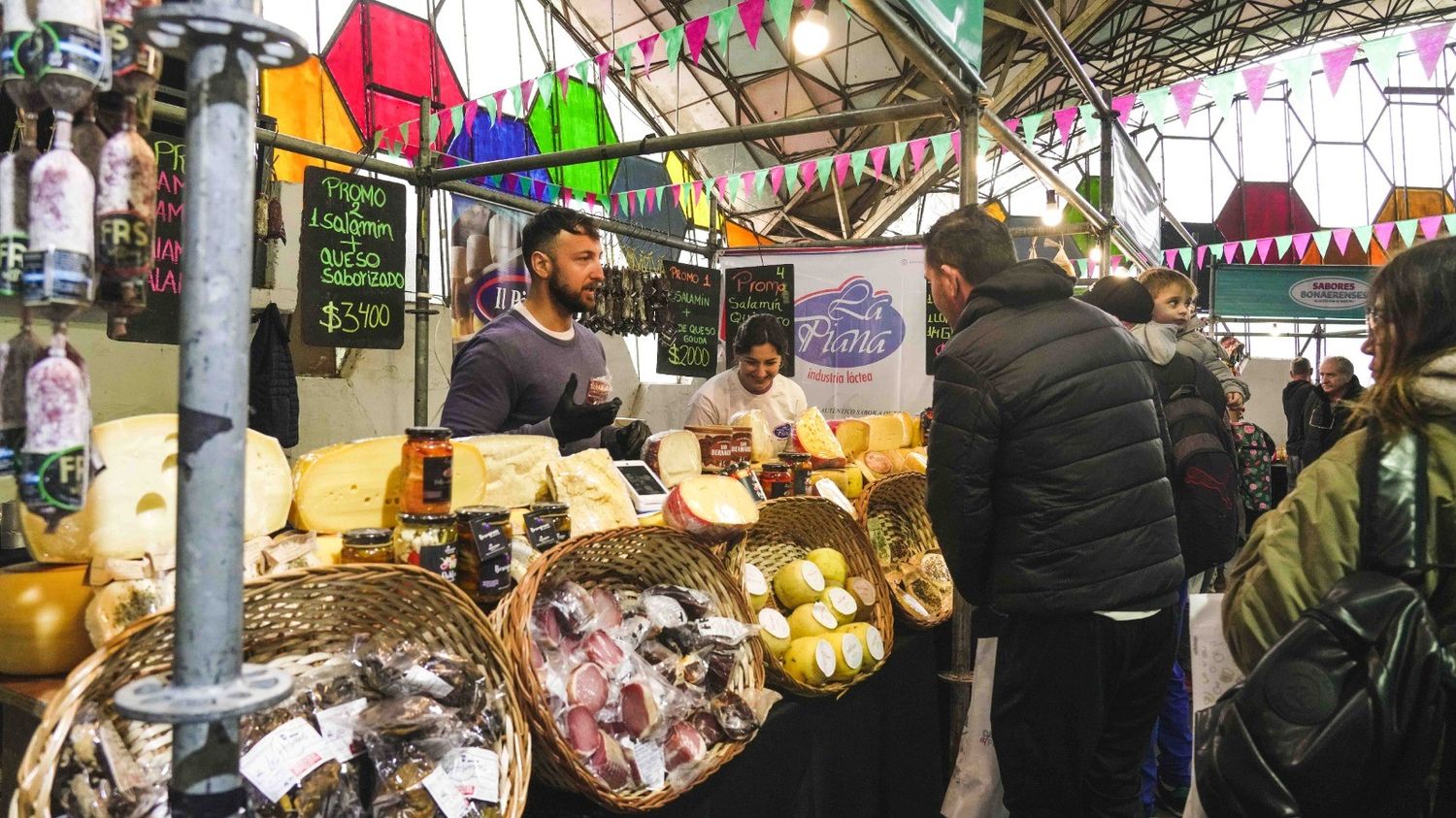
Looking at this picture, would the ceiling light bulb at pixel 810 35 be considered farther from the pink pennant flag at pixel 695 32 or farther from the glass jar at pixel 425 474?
the glass jar at pixel 425 474

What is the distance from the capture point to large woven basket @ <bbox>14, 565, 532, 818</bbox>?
115cm

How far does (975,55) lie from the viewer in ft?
9.17

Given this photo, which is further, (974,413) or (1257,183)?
(1257,183)

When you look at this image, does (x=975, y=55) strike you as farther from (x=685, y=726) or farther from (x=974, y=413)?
(x=685, y=726)

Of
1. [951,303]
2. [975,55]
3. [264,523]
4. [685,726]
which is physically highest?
[975,55]

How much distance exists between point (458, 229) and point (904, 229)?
13.4 metres

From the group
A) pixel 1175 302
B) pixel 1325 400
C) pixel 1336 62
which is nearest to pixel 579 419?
pixel 1175 302

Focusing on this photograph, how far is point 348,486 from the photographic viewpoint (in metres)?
1.71

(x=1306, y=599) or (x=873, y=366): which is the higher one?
(x=873, y=366)

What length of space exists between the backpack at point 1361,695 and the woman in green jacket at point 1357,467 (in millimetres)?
28

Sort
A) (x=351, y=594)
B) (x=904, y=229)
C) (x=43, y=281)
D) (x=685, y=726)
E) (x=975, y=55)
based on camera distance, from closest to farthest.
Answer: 1. (x=43, y=281)
2. (x=351, y=594)
3. (x=685, y=726)
4. (x=975, y=55)
5. (x=904, y=229)

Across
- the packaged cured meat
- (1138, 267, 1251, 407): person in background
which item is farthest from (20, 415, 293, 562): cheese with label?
(1138, 267, 1251, 407): person in background

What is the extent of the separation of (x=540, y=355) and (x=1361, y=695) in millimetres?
2251

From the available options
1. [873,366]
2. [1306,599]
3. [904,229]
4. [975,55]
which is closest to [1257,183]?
[904,229]
